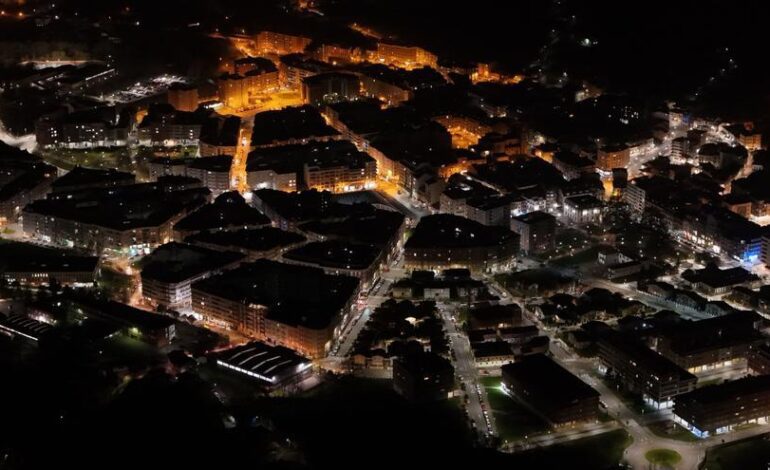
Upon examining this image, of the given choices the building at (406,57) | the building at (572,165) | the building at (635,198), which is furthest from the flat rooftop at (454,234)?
the building at (406,57)

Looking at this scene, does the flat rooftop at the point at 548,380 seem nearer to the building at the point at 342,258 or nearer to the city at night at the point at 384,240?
the city at night at the point at 384,240

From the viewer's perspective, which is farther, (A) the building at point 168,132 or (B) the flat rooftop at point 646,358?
(A) the building at point 168,132

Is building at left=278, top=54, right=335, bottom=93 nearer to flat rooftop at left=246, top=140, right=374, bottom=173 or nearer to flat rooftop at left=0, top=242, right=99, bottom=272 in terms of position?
flat rooftop at left=246, top=140, right=374, bottom=173

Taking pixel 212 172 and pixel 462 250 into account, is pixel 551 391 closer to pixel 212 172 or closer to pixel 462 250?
pixel 462 250

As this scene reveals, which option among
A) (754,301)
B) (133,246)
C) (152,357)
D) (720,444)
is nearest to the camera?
(720,444)

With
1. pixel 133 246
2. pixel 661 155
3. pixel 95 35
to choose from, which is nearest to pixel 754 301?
pixel 661 155

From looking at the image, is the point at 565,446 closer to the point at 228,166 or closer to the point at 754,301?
the point at 754,301
